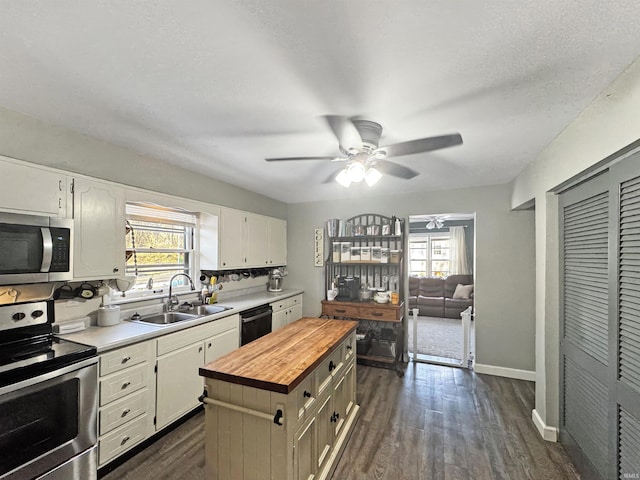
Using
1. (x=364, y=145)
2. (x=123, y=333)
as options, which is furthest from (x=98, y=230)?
(x=364, y=145)

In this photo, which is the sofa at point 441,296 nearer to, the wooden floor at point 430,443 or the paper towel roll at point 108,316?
the wooden floor at point 430,443

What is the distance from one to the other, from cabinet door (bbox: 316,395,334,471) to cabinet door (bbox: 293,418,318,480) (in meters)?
0.07

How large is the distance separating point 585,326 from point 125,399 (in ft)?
10.6

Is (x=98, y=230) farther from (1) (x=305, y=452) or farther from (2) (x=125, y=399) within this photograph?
(1) (x=305, y=452)

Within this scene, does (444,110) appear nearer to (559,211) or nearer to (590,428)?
(559,211)

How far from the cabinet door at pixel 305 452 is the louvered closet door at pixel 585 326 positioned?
67.3 inches

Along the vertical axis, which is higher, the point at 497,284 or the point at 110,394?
the point at 497,284

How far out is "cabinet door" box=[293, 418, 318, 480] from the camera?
4.81 ft

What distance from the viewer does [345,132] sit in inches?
78.3

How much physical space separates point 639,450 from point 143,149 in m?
3.82

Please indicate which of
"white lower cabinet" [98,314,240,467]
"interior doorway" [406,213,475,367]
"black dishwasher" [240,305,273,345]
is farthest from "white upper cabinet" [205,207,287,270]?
"interior doorway" [406,213,475,367]

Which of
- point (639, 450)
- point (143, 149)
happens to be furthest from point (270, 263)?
point (639, 450)

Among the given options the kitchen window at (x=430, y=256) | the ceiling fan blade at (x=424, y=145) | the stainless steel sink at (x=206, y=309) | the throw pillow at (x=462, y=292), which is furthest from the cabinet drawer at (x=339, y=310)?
the kitchen window at (x=430, y=256)

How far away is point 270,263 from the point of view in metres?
4.40
